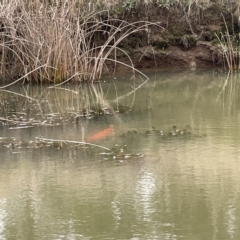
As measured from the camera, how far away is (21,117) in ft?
15.9

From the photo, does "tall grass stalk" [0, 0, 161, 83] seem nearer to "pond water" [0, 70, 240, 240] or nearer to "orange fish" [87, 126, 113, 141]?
"pond water" [0, 70, 240, 240]

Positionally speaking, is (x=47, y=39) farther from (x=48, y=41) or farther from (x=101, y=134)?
(x=101, y=134)

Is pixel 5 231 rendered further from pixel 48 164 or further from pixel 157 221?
pixel 48 164

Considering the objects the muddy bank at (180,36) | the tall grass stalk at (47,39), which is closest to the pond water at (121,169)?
the tall grass stalk at (47,39)

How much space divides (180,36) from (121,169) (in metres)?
6.46

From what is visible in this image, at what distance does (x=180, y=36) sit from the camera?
916 centimetres

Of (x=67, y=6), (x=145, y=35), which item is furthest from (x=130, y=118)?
(x=145, y=35)

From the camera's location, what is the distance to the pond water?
2297 mm

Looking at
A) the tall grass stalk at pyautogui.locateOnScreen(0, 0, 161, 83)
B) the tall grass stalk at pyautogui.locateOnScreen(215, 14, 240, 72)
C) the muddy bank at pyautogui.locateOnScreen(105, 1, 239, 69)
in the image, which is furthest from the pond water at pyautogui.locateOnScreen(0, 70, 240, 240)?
the muddy bank at pyautogui.locateOnScreen(105, 1, 239, 69)

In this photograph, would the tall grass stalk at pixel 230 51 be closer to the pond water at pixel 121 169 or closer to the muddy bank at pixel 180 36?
the muddy bank at pixel 180 36

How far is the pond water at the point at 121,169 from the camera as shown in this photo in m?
2.30

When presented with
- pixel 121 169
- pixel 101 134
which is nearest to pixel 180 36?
pixel 101 134

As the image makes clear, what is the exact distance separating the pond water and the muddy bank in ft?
11.5

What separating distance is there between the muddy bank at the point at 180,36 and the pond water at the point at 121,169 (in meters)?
3.50
